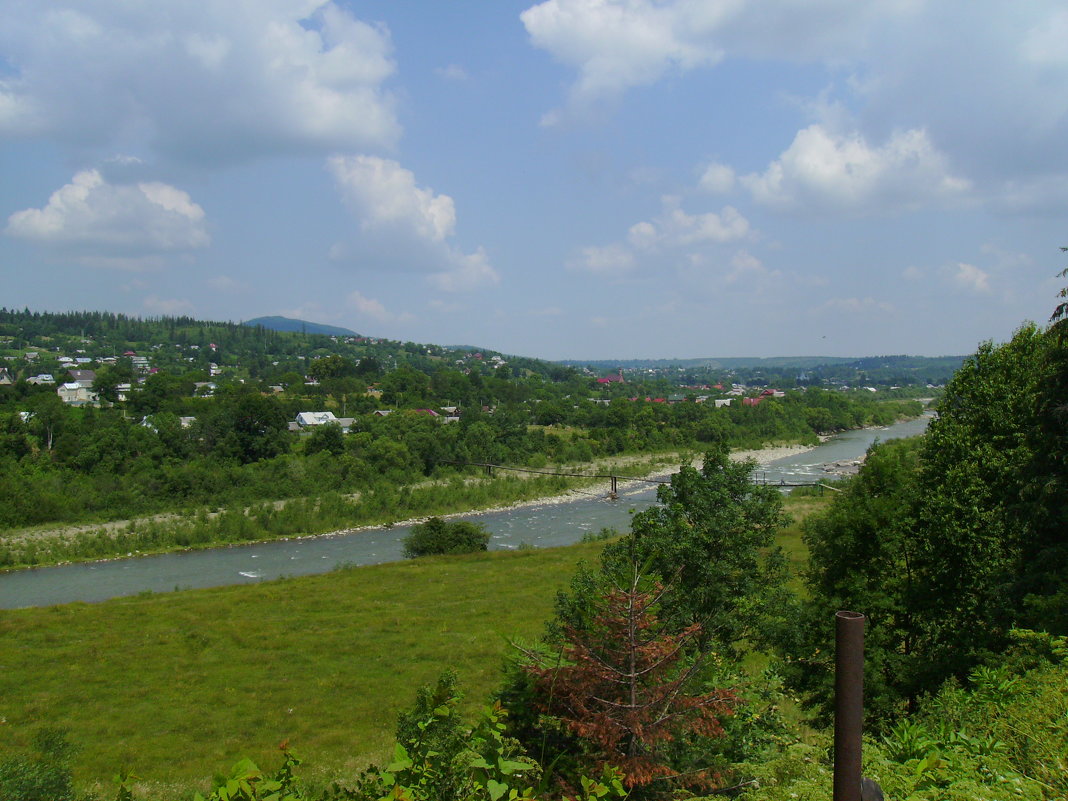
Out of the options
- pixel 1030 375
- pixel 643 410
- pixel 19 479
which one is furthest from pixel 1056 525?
pixel 643 410

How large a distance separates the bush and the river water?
5.58ft

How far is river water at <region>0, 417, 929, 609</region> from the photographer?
34.6 m

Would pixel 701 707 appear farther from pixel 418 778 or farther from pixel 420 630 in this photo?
pixel 420 630

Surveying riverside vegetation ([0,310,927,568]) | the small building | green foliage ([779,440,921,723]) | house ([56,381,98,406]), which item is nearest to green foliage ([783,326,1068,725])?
green foliage ([779,440,921,723])

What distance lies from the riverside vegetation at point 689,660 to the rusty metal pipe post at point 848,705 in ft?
5.01

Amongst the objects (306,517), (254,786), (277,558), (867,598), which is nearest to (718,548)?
(867,598)

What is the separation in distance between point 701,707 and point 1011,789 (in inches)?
93.1

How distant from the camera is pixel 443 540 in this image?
39.2 metres

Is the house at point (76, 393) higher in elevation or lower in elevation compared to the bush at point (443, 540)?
higher

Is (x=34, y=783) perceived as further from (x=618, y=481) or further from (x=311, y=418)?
(x=311, y=418)

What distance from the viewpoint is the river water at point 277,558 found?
113ft

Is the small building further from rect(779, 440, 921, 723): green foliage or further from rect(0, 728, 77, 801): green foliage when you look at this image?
rect(779, 440, 921, 723): green foliage

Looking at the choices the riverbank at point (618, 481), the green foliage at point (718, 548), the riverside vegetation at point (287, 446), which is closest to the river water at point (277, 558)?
the riverbank at point (618, 481)

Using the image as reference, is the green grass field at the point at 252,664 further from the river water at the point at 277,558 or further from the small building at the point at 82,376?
the small building at the point at 82,376
